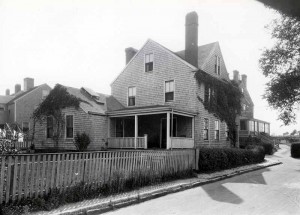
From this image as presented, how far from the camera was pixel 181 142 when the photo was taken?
19734mm

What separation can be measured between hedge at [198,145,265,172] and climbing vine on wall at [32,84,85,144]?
11507 mm

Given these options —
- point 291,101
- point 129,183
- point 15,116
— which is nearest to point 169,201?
point 129,183

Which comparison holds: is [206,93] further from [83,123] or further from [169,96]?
[83,123]

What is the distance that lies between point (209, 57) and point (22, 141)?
56.8 feet

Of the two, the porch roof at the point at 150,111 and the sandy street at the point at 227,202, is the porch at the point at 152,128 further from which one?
the sandy street at the point at 227,202

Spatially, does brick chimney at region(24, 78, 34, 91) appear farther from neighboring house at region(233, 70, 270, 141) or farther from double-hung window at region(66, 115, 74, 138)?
neighboring house at region(233, 70, 270, 141)

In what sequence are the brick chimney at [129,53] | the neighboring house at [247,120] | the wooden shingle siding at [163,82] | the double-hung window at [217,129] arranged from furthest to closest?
1. the neighboring house at [247,120]
2. the brick chimney at [129,53]
3. the double-hung window at [217,129]
4. the wooden shingle siding at [163,82]

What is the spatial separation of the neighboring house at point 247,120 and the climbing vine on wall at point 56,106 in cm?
2559

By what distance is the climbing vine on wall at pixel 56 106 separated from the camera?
22.3m

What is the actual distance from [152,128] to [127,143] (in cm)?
316

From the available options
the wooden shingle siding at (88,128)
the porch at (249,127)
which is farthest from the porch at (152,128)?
the porch at (249,127)

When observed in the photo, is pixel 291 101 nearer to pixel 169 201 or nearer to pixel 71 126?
pixel 71 126

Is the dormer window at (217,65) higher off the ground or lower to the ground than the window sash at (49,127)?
higher

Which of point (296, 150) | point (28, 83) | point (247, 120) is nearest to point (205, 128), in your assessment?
point (296, 150)
